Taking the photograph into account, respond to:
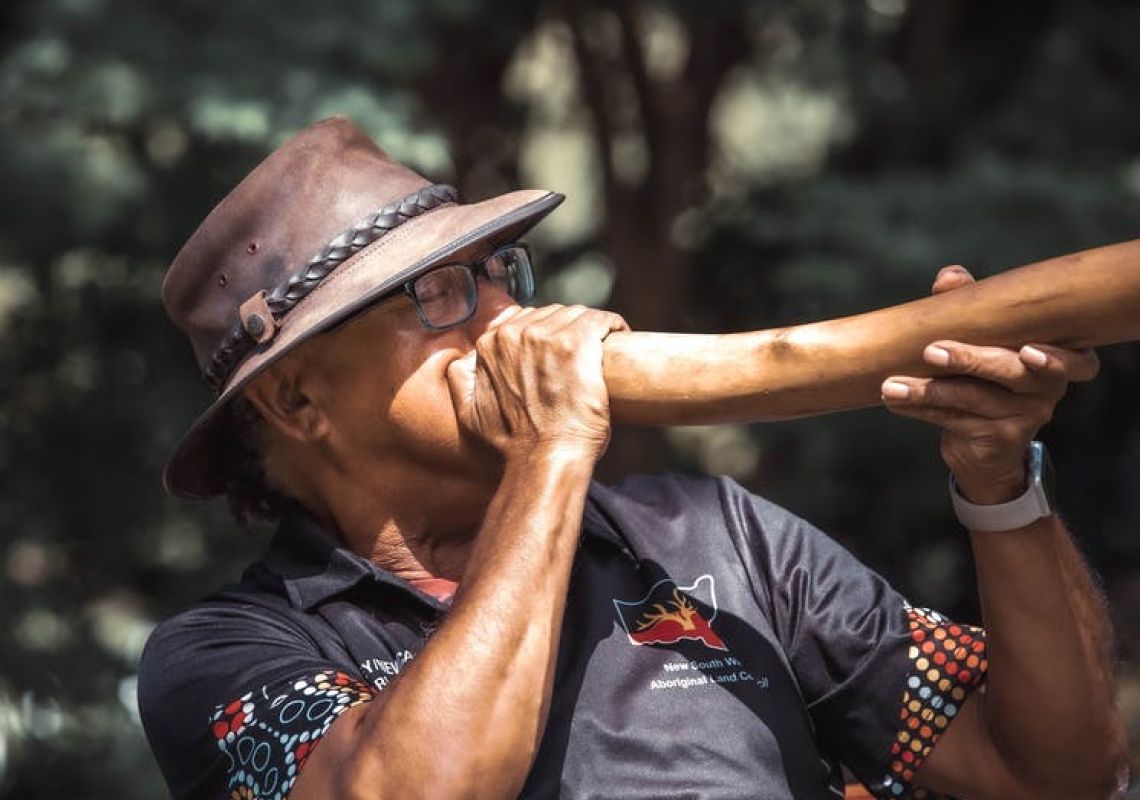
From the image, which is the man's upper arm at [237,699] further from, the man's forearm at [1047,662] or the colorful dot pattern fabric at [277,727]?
the man's forearm at [1047,662]

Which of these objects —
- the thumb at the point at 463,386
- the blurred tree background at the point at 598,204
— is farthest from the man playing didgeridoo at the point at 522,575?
the blurred tree background at the point at 598,204

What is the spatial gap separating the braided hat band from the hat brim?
0.4 inches

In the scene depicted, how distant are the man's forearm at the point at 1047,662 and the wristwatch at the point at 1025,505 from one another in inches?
0.9

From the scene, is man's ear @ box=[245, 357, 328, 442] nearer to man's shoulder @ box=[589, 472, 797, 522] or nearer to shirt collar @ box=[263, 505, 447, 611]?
shirt collar @ box=[263, 505, 447, 611]

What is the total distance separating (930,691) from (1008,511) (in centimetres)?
40

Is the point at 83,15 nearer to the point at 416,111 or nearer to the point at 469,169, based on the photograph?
the point at 416,111

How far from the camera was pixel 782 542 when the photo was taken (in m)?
2.74

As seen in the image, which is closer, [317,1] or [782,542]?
[782,542]

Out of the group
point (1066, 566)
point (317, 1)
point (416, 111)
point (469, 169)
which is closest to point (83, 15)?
point (317, 1)

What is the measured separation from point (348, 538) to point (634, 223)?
201 inches

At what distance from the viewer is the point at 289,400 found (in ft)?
9.09

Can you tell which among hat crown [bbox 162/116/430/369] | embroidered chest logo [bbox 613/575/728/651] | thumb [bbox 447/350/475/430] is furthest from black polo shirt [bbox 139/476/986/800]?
hat crown [bbox 162/116/430/369]

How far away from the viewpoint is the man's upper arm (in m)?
2.27

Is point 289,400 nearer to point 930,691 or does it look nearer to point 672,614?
point 672,614
